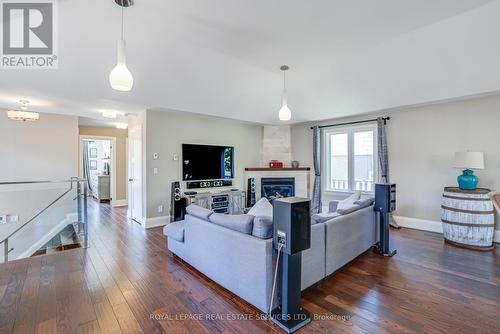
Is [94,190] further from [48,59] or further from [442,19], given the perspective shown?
[442,19]

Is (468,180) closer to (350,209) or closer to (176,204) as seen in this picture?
(350,209)

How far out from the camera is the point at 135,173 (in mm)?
5543

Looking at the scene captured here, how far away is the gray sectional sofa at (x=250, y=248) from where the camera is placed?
212 centimetres

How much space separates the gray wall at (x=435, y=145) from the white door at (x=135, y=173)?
17.1 feet

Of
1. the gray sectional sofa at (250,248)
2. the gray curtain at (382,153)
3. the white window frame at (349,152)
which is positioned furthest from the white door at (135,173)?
the gray curtain at (382,153)

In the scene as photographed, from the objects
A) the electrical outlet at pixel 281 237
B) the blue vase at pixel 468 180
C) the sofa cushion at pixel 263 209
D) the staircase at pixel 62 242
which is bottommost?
the staircase at pixel 62 242

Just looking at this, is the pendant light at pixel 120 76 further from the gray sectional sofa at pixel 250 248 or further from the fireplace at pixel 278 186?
the fireplace at pixel 278 186

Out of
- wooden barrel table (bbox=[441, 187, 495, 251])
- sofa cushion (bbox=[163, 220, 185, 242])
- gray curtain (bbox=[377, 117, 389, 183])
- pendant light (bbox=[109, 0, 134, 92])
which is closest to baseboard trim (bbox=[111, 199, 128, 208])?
sofa cushion (bbox=[163, 220, 185, 242])

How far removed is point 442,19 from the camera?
2705 millimetres

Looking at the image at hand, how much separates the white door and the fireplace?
3077 mm

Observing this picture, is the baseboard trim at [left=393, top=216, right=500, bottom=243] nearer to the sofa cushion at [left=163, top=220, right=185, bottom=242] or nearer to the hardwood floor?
the hardwood floor

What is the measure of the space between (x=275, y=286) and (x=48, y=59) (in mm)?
3803

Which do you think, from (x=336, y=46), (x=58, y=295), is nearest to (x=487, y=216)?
(x=336, y=46)

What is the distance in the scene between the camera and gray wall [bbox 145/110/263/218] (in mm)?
5020
